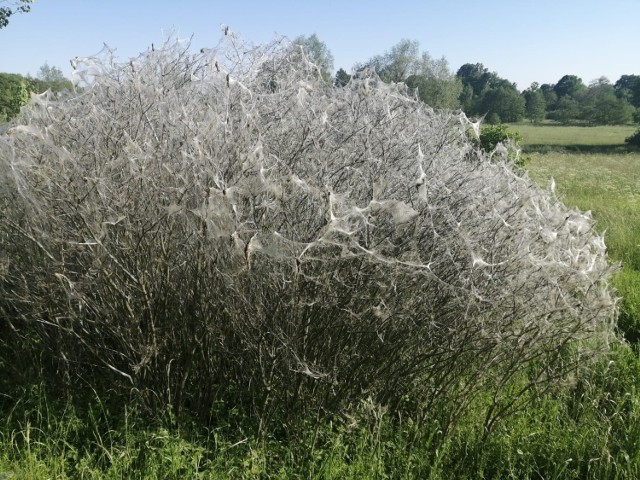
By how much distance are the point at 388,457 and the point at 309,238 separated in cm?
133

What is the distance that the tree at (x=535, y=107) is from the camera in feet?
258

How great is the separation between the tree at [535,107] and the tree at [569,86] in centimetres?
2473

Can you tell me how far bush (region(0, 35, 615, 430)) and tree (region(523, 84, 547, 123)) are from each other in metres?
81.1

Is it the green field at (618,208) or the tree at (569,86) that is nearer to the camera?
the green field at (618,208)

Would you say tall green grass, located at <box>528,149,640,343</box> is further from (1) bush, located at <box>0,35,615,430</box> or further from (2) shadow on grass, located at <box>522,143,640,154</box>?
(2) shadow on grass, located at <box>522,143,640,154</box>

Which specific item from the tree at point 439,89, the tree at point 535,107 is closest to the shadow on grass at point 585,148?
the tree at point 439,89

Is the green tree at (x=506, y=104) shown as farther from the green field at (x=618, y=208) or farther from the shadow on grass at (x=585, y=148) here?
the green field at (x=618, y=208)

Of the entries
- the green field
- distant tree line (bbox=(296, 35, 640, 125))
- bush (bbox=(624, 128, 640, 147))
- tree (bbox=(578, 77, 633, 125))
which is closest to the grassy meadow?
the green field

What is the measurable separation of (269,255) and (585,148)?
147 feet

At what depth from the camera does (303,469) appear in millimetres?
3129

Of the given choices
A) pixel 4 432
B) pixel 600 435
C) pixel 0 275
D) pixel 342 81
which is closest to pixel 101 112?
pixel 0 275

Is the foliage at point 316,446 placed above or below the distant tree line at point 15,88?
below

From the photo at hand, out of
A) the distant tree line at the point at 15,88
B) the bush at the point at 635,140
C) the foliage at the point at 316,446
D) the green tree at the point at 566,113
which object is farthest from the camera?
the green tree at the point at 566,113

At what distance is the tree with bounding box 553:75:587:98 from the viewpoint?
105 metres
